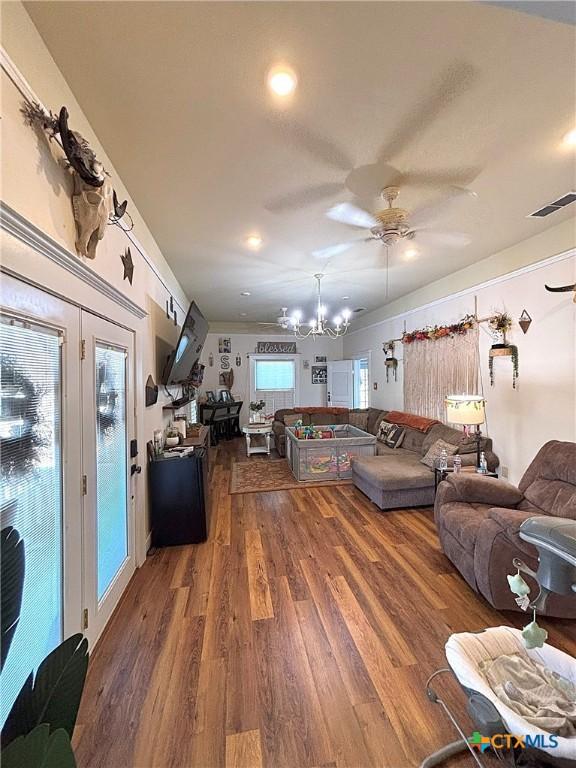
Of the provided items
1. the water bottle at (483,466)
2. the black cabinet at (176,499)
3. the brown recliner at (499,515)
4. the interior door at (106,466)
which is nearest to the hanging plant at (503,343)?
the water bottle at (483,466)

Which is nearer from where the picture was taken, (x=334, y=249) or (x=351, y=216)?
(x=351, y=216)

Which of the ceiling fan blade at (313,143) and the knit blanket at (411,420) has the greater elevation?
the ceiling fan blade at (313,143)

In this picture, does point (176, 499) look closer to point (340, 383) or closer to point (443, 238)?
point (443, 238)

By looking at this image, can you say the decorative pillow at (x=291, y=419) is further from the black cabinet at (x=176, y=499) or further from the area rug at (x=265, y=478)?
the black cabinet at (x=176, y=499)

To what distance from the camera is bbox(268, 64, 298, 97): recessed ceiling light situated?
4.58 feet

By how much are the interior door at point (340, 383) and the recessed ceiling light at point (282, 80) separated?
658cm

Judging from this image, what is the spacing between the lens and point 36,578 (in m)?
1.29

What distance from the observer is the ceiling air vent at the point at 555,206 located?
2465 mm

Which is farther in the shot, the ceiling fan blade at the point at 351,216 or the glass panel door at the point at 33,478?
the ceiling fan blade at the point at 351,216

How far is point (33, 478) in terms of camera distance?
1.28 m

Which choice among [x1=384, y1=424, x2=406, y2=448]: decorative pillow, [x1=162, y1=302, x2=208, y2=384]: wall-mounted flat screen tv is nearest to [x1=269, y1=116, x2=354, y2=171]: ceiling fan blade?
[x1=162, y1=302, x2=208, y2=384]: wall-mounted flat screen tv

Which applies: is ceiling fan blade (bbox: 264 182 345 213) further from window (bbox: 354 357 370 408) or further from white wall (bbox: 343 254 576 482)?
window (bbox: 354 357 370 408)

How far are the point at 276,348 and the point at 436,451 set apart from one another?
5.26 meters

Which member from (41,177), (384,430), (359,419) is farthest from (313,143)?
(359,419)
